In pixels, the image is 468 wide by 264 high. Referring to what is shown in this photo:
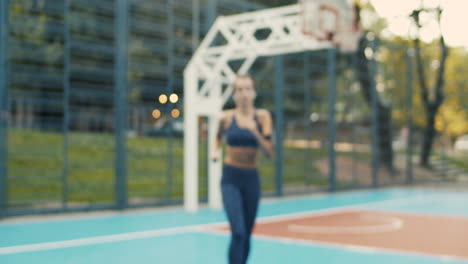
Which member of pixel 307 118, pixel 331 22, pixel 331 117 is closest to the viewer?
pixel 331 22

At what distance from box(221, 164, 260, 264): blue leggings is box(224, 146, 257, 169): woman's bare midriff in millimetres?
36

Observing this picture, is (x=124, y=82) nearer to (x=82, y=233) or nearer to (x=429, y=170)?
(x=82, y=233)

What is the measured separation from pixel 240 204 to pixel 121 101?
7.94 metres

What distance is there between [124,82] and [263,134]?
26.0 ft

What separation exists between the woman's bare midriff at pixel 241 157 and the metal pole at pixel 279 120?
35.8 feet

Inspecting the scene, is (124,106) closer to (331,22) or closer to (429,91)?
(331,22)

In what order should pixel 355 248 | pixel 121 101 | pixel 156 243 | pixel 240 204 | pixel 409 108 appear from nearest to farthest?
pixel 240 204
pixel 355 248
pixel 156 243
pixel 121 101
pixel 409 108

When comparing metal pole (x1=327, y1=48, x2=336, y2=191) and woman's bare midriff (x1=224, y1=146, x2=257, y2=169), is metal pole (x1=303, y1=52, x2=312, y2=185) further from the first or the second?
woman's bare midriff (x1=224, y1=146, x2=257, y2=169)

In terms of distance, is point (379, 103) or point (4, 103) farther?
point (379, 103)

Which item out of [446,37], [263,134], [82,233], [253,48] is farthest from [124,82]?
[446,37]

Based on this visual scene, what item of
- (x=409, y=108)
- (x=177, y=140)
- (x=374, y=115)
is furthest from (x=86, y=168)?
(x=409, y=108)

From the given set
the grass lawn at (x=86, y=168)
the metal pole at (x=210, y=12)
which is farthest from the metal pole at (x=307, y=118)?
the metal pole at (x=210, y=12)

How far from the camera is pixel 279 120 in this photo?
1587 centimetres

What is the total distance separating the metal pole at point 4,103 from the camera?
1051 cm
